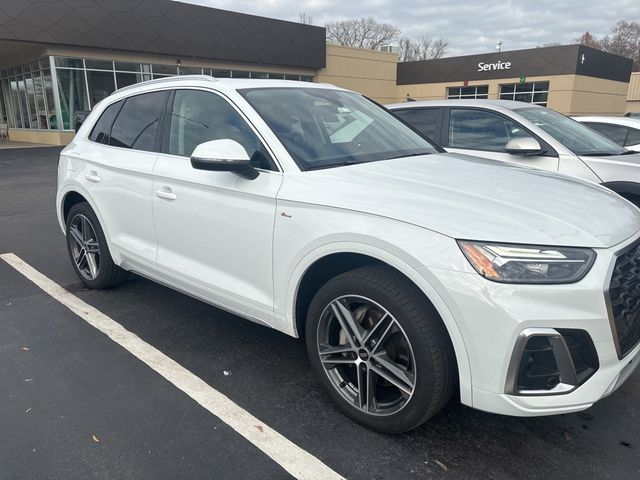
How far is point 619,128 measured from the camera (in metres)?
7.71

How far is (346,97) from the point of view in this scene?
3982 mm

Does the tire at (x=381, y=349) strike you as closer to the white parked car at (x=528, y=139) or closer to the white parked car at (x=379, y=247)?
the white parked car at (x=379, y=247)

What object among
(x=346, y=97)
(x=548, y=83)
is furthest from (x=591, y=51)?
(x=346, y=97)

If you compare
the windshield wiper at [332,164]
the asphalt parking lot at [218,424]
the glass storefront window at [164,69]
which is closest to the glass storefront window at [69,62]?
the glass storefront window at [164,69]

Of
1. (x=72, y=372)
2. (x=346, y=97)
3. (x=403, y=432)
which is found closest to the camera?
(x=403, y=432)

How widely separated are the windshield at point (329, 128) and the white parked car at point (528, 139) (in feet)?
6.42

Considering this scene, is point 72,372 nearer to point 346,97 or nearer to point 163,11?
point 346,97

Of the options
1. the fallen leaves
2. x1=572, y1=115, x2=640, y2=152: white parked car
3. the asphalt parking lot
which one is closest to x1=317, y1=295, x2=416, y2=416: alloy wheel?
the asphalt parking lot

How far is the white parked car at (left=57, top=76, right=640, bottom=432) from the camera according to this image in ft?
7.08

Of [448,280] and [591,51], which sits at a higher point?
[591,51]

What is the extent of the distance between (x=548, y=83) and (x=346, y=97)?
3708cm

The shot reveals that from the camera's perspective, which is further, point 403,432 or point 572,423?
point 572,423

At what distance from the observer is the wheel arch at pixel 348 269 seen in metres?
2.24

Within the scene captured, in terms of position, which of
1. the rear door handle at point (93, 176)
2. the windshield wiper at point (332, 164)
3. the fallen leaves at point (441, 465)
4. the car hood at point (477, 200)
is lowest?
the fallen leaves at point (441, 465)
